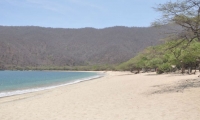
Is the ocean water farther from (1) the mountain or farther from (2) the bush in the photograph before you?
(1) the mountain

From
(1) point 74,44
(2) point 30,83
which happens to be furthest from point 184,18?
(1) point 74,44

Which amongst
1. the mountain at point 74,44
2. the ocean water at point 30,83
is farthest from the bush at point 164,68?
the mountain at point 74,44

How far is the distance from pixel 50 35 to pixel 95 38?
30341mm

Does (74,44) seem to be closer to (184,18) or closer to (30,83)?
(30,83)

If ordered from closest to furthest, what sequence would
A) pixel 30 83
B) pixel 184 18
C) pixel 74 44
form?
pixel 184 18, pixel 30 83, pixel 74 44

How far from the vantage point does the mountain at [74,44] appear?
5581 inches

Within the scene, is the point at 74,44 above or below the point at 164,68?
above

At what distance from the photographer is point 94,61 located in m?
158

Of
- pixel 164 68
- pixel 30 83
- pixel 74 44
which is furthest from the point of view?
pixel 74 44

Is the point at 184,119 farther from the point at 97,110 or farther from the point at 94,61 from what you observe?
the point at 94,61

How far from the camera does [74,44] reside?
163m

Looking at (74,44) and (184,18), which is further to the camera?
(74,44)

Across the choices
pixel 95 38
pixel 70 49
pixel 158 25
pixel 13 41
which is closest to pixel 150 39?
pixel 95 38

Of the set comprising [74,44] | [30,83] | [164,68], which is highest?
[74,44]
